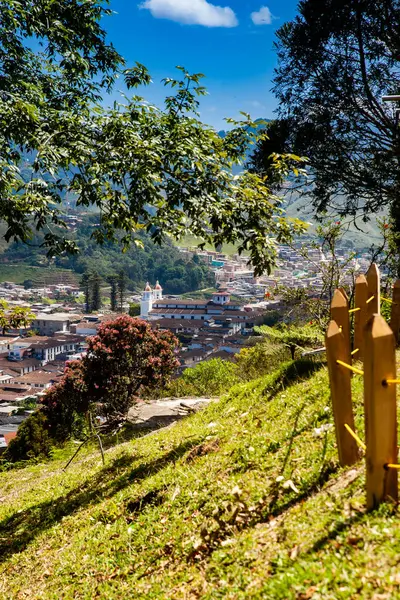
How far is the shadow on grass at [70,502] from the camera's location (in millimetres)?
5215

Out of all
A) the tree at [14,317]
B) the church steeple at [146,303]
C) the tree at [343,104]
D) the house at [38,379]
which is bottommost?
the house at [38,379]

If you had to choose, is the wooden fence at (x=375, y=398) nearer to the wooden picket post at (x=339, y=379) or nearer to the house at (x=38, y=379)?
the wooden picket post at (x=339, y=379)

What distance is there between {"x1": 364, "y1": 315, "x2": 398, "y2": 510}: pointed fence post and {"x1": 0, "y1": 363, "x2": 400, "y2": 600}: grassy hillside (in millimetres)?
358

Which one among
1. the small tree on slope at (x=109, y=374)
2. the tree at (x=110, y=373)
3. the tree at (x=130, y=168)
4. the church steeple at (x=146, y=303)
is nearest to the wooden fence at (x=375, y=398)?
the tree at (x=130, y=168)

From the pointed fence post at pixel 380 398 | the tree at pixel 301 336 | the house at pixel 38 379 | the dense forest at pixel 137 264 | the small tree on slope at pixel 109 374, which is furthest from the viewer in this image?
the dense forest at pixel 137 264

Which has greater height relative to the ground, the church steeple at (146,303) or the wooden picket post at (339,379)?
the wooden picket post at (339,379)

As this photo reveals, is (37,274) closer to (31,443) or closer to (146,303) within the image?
(146,303)

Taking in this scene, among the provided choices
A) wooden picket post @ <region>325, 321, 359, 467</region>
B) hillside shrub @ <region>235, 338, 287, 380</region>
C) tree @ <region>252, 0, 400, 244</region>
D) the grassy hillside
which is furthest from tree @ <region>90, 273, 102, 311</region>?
wooden picket post @ <region>325, 321, 359, 467</region>

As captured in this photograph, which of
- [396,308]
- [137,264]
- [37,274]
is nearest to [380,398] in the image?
[396,308]

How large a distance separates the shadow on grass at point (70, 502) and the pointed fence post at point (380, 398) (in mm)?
3419

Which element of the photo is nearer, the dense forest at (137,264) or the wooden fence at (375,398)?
the wooden fence at (375,398)

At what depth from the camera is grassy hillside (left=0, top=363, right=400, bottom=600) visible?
248cm

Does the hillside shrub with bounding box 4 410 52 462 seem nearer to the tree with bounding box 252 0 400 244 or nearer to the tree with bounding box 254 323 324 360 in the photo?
the tree with bounding box 254 323 324 360

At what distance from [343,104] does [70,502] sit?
958 cm
